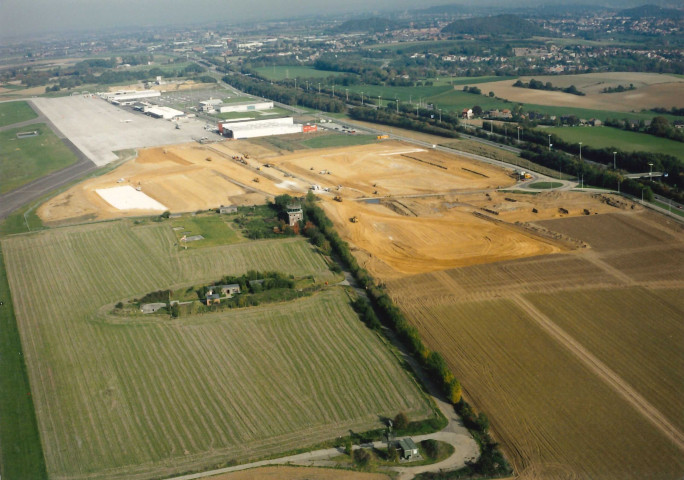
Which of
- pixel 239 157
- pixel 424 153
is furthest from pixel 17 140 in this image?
pixel 424 153

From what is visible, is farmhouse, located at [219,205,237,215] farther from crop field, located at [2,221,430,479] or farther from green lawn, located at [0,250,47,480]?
green lawn, located at [0,250,47,480]

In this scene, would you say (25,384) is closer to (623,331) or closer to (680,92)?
(623,331)

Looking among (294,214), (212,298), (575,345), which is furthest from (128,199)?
(575,345)

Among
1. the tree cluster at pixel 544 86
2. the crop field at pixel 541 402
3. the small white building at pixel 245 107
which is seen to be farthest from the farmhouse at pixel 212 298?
the tree cluster at pixel 544 86

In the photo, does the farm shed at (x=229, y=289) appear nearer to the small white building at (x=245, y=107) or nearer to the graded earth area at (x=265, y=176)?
the graded earth area at (x=265, y=176)

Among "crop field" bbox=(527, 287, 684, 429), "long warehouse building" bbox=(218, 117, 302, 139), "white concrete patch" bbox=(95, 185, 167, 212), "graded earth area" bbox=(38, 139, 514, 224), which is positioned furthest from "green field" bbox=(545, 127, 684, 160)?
"white concrete patch" bbox=(95, 185, 167, 212)

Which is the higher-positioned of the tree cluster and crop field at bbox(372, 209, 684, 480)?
the tree cluster

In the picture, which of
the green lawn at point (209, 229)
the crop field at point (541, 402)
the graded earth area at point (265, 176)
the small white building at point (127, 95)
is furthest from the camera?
the small white building at point (127, 95)
